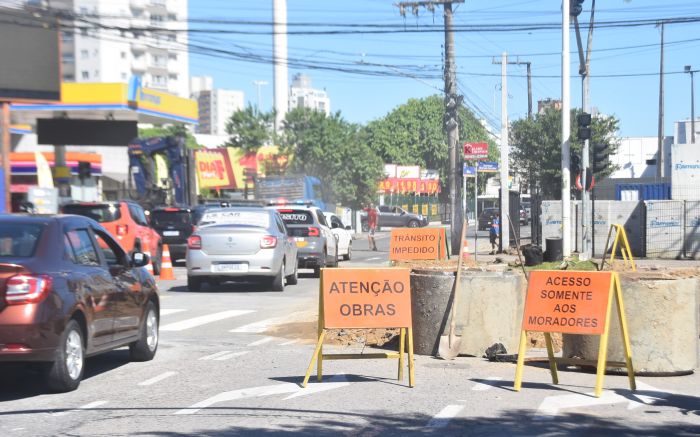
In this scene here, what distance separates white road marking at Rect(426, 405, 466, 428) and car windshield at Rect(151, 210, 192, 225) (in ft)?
73.0

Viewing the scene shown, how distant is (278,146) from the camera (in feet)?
230

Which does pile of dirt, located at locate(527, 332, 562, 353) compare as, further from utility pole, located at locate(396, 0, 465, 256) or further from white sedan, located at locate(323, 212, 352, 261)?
utility pole, located at locate(396, 0, 465, 256)

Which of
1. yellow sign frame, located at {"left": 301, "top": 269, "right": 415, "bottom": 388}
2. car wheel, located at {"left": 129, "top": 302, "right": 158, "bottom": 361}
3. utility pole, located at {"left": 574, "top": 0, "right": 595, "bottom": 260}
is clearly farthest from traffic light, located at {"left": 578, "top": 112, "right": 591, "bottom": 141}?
yellow sign frame, located at {"left": 301, "top": 269, "right": 415, "bottom": 388}

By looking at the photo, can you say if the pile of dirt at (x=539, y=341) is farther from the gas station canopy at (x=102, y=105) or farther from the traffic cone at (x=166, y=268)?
the gas station canopy at (x=102, y=105)

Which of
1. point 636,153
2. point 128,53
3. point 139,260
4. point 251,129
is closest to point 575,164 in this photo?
point 139,260

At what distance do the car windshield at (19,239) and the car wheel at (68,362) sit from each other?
30.2 inches

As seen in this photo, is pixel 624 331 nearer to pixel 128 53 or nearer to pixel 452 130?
pixel 452 130

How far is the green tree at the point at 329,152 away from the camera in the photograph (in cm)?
6950

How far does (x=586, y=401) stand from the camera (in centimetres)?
850

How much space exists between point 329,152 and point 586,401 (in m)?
62.0

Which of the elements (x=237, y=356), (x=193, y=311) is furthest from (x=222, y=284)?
(x=237, y=356)

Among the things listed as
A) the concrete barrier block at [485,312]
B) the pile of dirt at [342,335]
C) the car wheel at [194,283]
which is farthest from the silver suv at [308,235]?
the concrete barrier block at [485,312]

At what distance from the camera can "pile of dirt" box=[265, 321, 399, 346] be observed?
1237cm

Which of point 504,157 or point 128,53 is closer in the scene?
point 504,157
